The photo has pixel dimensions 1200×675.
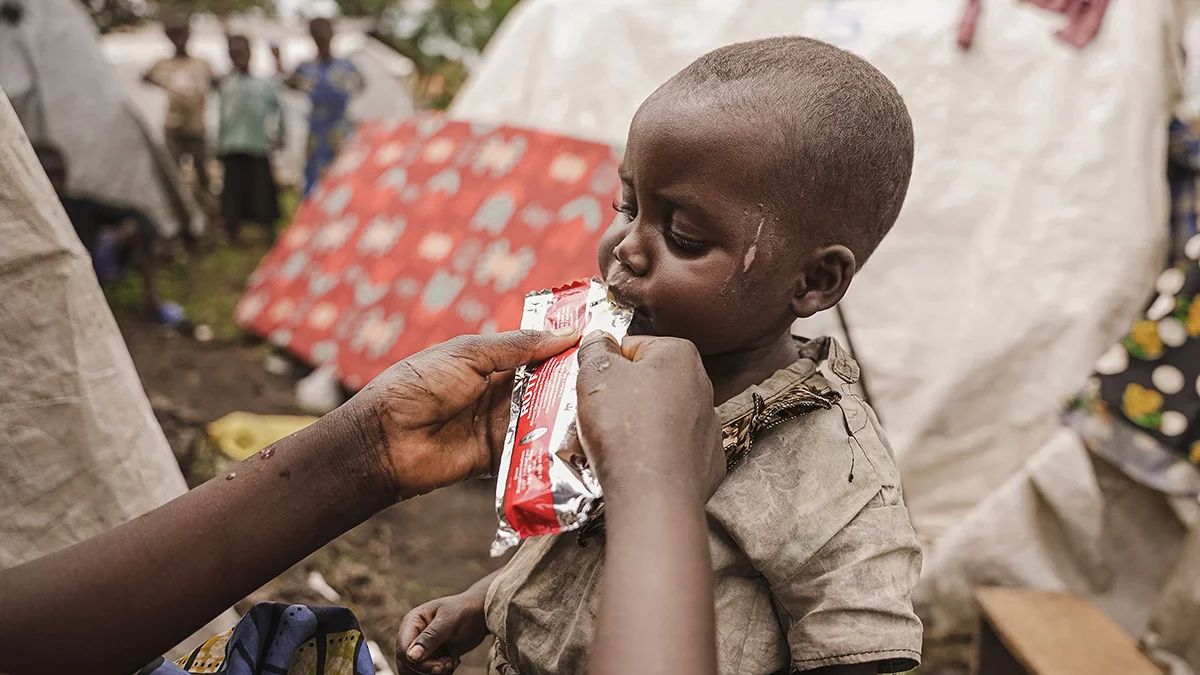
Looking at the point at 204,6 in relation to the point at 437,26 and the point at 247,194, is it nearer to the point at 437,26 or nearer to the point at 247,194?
the point at 437,26

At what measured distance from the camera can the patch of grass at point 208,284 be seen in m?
5.91

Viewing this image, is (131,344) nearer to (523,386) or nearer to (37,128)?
(37,128)

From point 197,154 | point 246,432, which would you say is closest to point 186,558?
point 246,432

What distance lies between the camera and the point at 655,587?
90cm

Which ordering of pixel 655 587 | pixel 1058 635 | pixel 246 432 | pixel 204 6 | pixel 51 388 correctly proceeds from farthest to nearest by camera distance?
pixel 204 6 < pixel 246 432 < pixel 1058 635 < pixel 51 388 < pixel 655 587

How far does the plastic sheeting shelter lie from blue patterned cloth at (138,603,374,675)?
14.5 feet

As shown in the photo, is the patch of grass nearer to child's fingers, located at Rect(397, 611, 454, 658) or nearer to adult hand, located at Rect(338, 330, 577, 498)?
child's fingers, located at Rect(397, 611, 454, 658)

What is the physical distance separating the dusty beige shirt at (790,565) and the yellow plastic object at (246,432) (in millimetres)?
2596

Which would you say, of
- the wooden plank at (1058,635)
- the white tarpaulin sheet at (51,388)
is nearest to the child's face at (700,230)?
the white tarpaulin sheet at (51,388)

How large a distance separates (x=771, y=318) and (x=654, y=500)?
48 centimetres

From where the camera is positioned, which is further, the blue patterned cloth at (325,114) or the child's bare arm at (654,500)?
the blue patterned cloth at (325,114)

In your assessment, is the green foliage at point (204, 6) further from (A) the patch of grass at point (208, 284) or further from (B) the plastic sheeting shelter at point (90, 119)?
(B) the plastic sheeting shelter at point (90, 119)

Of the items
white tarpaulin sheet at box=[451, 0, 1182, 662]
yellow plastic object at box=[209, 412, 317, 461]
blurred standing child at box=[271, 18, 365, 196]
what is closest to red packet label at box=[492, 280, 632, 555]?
white tarpaulin sheet at box=[451, 0, 1182, 662]

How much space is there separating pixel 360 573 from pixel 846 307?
217 centimetres
